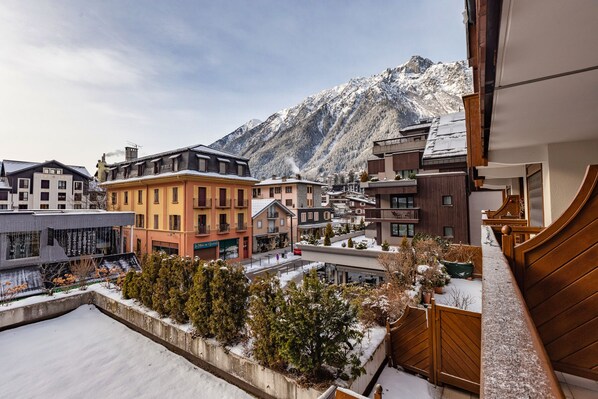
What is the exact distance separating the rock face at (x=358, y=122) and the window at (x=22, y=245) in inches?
4222

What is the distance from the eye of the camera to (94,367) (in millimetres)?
6293

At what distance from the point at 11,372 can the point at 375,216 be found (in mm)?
17717

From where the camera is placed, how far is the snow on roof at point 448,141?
817 centimetres

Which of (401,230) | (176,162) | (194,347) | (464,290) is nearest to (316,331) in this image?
(194,347)

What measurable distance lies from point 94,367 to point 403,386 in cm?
710

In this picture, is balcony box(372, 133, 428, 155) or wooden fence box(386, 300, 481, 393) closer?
wooden fence box(386, 300, 481, 393)

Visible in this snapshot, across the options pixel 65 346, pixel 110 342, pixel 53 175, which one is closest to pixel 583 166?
pixel 110 342

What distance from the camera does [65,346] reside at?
7.16 metres

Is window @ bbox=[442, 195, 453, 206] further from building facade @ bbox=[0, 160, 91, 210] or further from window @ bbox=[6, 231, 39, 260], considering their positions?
building facade @ bbox=[0, 160, 91, 210]

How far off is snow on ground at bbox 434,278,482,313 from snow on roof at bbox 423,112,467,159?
15.0 feet

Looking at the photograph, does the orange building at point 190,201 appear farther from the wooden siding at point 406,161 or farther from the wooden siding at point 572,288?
the wooden siding at point 572,288

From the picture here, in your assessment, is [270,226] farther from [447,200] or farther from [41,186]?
[41,186]

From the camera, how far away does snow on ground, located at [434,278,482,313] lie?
8302 millimetres

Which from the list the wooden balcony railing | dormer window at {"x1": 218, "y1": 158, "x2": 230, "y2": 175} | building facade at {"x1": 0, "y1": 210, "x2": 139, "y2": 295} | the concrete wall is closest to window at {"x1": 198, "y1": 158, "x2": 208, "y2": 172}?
dormer window at {"x1": 218, "y1": 158, "x2": 230, "y2": 175}
